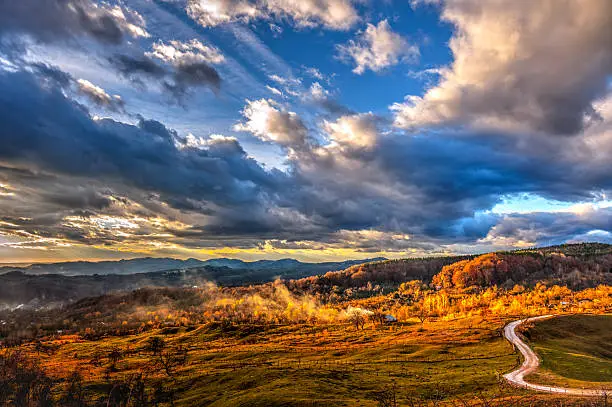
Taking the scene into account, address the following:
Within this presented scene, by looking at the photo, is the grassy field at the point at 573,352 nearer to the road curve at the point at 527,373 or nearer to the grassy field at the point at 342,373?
the road curve at the point at 527,373

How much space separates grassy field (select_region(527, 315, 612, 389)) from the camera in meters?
107

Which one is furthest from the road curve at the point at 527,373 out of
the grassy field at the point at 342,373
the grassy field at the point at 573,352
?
the grassy field at the point at 342,373

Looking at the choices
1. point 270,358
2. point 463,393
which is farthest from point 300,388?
point 270,358

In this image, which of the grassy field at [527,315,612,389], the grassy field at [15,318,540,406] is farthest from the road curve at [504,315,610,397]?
the grassy field at [15,318,540,406]

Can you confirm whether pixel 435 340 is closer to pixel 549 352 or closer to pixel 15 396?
pixel 549 352

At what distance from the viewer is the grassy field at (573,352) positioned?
352 feet

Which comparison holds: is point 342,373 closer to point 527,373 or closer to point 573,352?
point 527,373

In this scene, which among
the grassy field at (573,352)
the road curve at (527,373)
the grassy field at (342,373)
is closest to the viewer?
the road curve at (527,373)

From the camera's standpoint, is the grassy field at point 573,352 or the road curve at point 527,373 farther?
the grassy field at point 573,352

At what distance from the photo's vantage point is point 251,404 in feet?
328

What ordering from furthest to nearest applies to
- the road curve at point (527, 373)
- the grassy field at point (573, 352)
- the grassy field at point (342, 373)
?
the grassy field at point (573, 352)
the grassy field at point (342, 373)
the road curve at point (527, 373)

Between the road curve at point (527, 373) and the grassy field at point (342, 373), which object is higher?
the road curve at point (527, 373)

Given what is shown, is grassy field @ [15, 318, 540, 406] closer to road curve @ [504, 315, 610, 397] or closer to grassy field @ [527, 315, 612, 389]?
road curve @ [504, 315, 610, 397]

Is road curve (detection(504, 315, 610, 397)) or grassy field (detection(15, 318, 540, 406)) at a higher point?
road curve (detection(504, 315, 610, 397))
